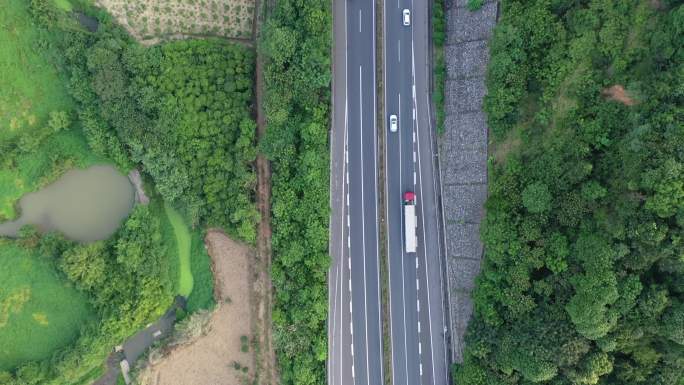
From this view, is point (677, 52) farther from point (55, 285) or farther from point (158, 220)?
point (55, 285)

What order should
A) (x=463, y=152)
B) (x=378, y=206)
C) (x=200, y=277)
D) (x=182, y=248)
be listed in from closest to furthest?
(x=463, y=152), (x=378, y=206), (x=200, y=277), (x=182, y=248)

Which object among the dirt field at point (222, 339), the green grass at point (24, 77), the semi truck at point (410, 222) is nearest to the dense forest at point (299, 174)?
the dirt field at point (222, 339)

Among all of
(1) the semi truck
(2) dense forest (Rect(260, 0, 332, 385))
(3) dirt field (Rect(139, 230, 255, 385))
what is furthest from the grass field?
(1) the semi truck

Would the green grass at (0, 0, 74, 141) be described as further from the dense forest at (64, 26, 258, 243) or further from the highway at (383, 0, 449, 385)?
the highway at (383, 0, 449, 385)

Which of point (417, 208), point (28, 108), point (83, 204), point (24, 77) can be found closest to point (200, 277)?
point (83, 204)

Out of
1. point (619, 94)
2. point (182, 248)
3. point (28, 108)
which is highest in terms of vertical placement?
point (28, 108)

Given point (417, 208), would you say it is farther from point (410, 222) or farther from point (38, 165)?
point (38, 165)

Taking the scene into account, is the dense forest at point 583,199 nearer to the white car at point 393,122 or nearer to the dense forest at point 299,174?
the white car at point 393,122
